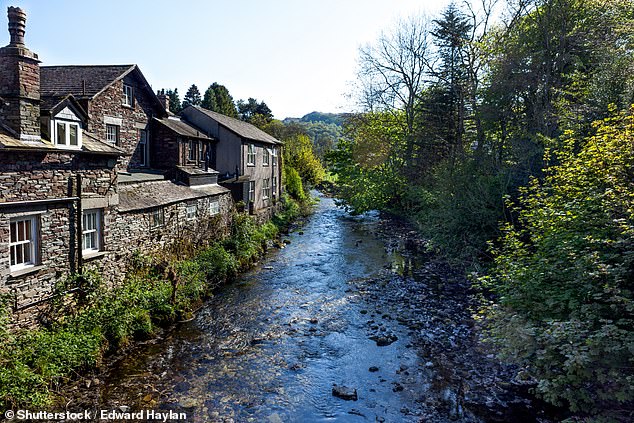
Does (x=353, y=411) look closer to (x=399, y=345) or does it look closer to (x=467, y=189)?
(x=399, y=345)

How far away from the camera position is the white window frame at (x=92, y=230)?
44.0ft

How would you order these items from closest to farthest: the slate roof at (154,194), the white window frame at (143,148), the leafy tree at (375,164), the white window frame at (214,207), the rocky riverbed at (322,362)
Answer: the rocky riverbed at (322,362), the slate roof at (154,194), the white window frame at (214,207), the white window frame at (143,148), the leafy tree at (375,164)

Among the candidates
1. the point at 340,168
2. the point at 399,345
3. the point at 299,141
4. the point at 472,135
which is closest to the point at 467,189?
the point at 399,345

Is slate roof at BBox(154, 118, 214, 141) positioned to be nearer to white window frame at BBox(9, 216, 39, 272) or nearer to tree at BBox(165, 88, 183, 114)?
white window frame at BBox(9, 216, 39, 272)

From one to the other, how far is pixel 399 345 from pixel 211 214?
14.6 m

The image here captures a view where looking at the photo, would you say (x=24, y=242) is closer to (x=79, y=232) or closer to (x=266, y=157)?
(x=79, y=232)

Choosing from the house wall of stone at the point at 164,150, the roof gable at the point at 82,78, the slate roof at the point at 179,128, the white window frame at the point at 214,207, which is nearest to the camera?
the roof gable at the point at 82,78

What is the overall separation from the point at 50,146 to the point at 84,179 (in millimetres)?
1563

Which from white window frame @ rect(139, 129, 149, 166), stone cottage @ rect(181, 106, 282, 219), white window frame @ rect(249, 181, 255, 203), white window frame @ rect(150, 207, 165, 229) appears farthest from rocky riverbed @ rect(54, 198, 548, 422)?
white window frame @ rect(249, 181, 255, 203)

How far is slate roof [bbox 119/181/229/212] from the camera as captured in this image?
16587mm

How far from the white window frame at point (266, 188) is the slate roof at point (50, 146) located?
835 inches

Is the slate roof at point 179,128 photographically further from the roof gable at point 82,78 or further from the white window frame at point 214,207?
the white window frame at point 214,207

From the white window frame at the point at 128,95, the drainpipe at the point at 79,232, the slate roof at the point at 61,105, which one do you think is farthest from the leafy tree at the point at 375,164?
the drainpipe at the point at 79,232

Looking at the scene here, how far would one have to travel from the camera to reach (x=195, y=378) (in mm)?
11172
